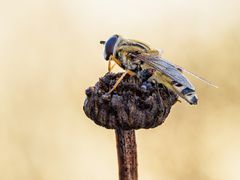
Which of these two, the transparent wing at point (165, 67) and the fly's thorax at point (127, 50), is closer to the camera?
the transparent wing at point (165, 67)

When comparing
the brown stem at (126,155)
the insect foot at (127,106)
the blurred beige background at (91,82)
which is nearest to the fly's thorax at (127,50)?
the insect foot at (127,106)

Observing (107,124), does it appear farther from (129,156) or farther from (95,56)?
(95,56)

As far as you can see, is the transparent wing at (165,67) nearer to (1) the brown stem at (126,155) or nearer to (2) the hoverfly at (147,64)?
(2) the hoverfly at (147,64)

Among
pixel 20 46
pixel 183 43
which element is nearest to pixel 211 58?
Result: pixel 183 43

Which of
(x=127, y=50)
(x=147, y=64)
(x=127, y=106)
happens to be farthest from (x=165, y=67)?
(x=127, y=106)

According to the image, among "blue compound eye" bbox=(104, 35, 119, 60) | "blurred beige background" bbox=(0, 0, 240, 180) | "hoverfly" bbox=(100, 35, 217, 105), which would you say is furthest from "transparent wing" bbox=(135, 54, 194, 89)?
"blurred beige background" bbox=(0, 0, 240, 180)

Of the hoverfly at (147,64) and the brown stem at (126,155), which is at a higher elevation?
the hoverfly at (147,64)

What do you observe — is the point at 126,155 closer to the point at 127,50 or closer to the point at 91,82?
the point at 127,50
